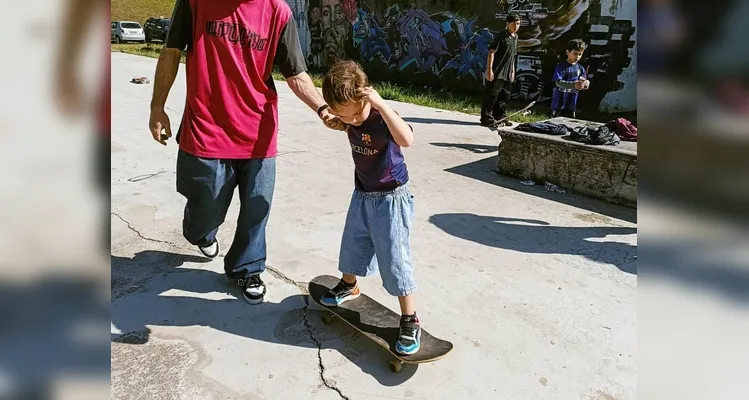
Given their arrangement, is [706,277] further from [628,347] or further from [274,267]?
[274,267]

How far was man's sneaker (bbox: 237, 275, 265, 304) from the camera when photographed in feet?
10.6

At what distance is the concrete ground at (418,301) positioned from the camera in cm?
262

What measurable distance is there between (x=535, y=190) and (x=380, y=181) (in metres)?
3.34

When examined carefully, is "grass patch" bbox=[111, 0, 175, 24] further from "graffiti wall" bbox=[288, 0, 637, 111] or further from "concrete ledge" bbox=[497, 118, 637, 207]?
"concrete ledge" bbox=[497, 118, 637, 207]

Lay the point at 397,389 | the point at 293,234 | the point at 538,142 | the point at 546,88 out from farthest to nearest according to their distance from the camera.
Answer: the point at 546,88 < the point at 538,142 < the point at 293,234 < the point at 397,389

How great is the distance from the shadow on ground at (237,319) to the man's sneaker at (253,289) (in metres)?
0.04

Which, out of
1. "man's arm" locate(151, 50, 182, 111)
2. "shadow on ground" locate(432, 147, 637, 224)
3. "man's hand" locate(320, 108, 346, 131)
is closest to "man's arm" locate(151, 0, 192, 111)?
"man's arm" locate(151, 50, 182, 111)

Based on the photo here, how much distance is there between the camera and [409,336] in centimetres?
270

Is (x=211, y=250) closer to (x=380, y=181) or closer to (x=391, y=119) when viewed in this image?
(x=380, y=181)

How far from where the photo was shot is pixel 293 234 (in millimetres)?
4258

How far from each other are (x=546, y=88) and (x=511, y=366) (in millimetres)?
10267

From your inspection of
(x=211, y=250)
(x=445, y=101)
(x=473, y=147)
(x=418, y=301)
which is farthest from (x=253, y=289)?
(x=445, y=101)

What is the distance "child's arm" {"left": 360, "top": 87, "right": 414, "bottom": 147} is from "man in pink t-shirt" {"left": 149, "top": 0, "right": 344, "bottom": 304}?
33 centimetres

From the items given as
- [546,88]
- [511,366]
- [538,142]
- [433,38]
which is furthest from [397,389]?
[433,38]
